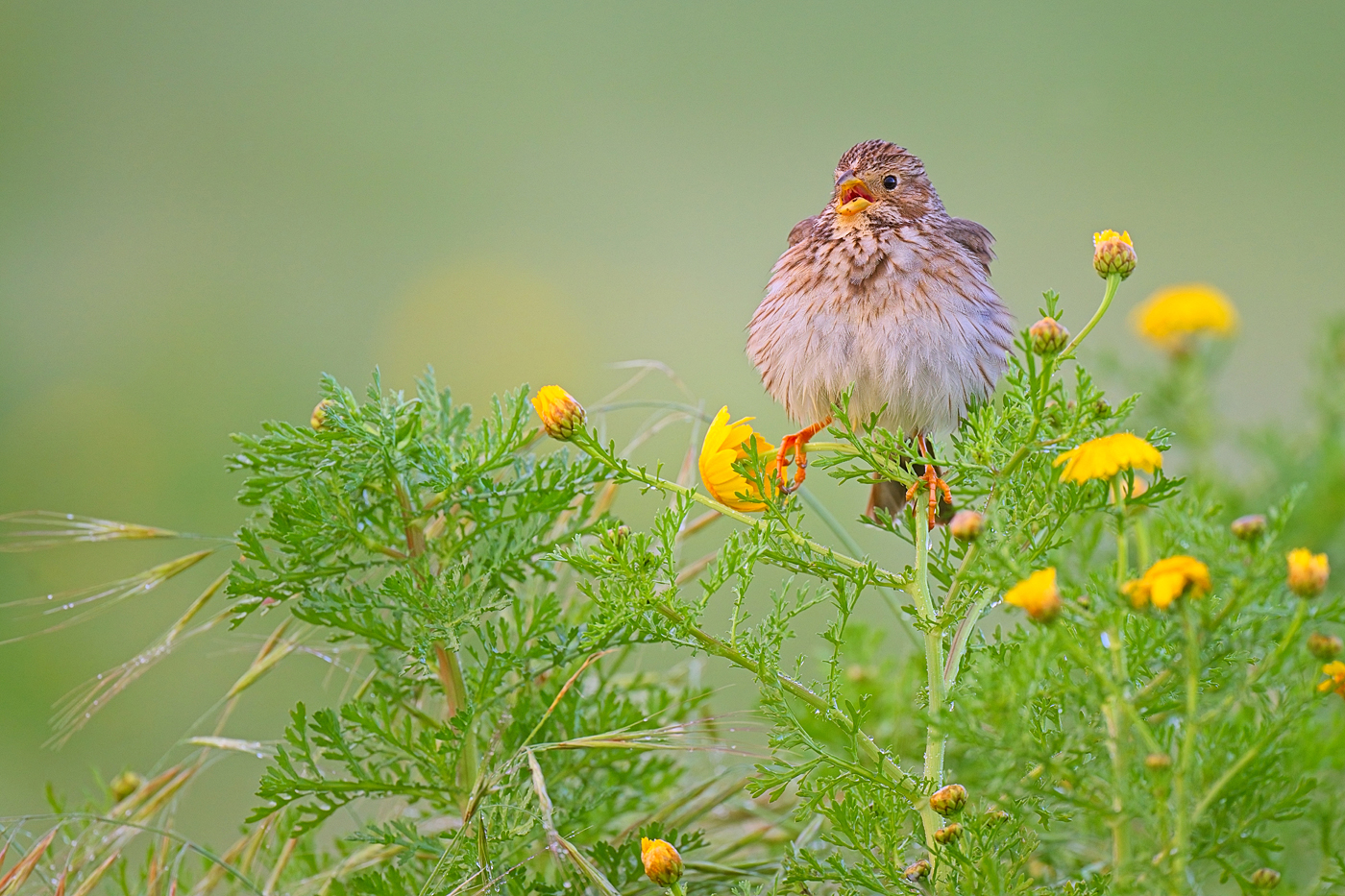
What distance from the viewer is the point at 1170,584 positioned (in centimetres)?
91

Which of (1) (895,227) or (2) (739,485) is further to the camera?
(1) (895,227)

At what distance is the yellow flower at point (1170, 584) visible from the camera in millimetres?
910

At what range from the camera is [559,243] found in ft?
20.0

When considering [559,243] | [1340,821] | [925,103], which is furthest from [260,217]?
[1340,821]

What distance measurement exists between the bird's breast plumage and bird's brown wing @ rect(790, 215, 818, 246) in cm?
7

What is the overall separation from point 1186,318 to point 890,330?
2.42 ft

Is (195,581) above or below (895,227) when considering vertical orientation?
below

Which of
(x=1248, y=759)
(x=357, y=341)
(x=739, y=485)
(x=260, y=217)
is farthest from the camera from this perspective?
(x=260, y=217)

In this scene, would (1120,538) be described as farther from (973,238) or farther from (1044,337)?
(973,238)

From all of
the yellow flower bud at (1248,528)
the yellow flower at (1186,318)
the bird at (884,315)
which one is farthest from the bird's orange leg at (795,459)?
the yellow flower at (1186,318)

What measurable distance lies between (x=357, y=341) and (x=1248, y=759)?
15.4ft

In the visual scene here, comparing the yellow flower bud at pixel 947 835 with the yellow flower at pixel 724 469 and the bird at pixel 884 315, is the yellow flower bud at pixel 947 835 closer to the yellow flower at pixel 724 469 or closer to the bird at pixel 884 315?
the yellow flower at pixel 724 469

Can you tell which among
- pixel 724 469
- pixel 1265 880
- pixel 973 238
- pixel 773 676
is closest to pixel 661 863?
pixel 773 676

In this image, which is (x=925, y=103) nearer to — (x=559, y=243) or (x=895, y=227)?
(x=559, y=243)
